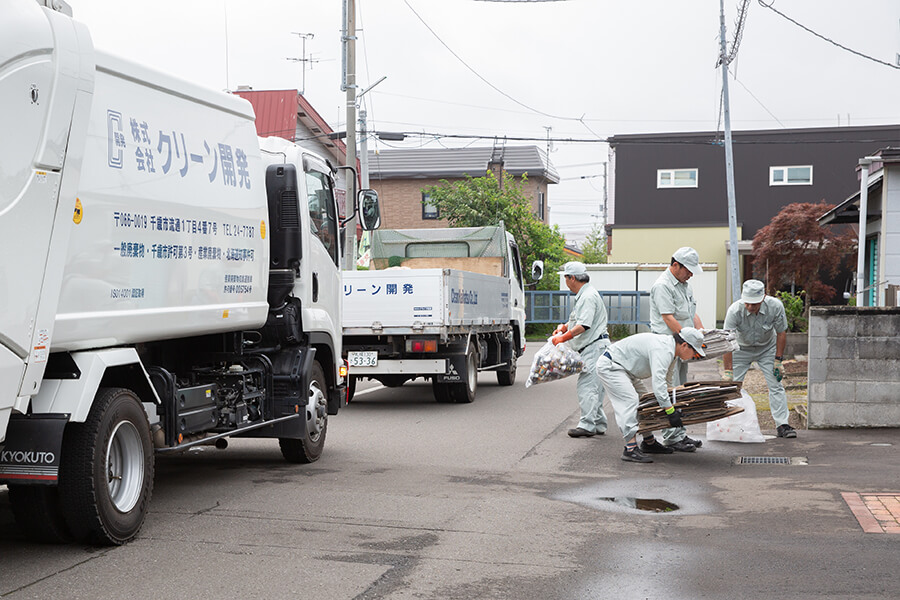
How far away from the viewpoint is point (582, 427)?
37.6 feet

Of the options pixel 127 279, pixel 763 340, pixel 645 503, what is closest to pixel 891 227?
pixel 763 340

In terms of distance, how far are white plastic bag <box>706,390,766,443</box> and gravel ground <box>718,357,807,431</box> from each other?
3.51 feet

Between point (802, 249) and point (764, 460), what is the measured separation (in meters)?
24.7

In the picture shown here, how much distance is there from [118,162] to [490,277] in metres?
10.6

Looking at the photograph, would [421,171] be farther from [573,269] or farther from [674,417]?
[674,417]

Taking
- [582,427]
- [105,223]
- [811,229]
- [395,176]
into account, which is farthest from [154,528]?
[395,176]

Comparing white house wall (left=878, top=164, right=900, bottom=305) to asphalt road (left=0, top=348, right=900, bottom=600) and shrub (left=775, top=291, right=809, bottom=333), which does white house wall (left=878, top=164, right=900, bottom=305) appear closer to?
shrub (left=775, top=291, right=809, bottom=333)

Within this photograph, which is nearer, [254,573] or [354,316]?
[254,573]

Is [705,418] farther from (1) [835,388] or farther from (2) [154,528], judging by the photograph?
(2) [154,528]

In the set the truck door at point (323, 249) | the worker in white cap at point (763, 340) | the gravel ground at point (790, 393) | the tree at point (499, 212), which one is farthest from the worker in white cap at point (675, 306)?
the tree at point (499, 212)

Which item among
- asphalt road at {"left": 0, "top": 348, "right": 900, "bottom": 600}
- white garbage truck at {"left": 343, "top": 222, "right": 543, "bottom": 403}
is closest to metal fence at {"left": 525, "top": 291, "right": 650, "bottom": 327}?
white garbage truck at {"left": 343, "top": 222, "right": 543, "bottom": 403}

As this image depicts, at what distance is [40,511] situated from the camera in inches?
232

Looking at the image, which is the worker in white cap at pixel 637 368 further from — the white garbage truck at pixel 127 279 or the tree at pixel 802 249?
the tree at pixel 802 249

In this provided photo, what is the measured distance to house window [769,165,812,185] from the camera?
41.6m
